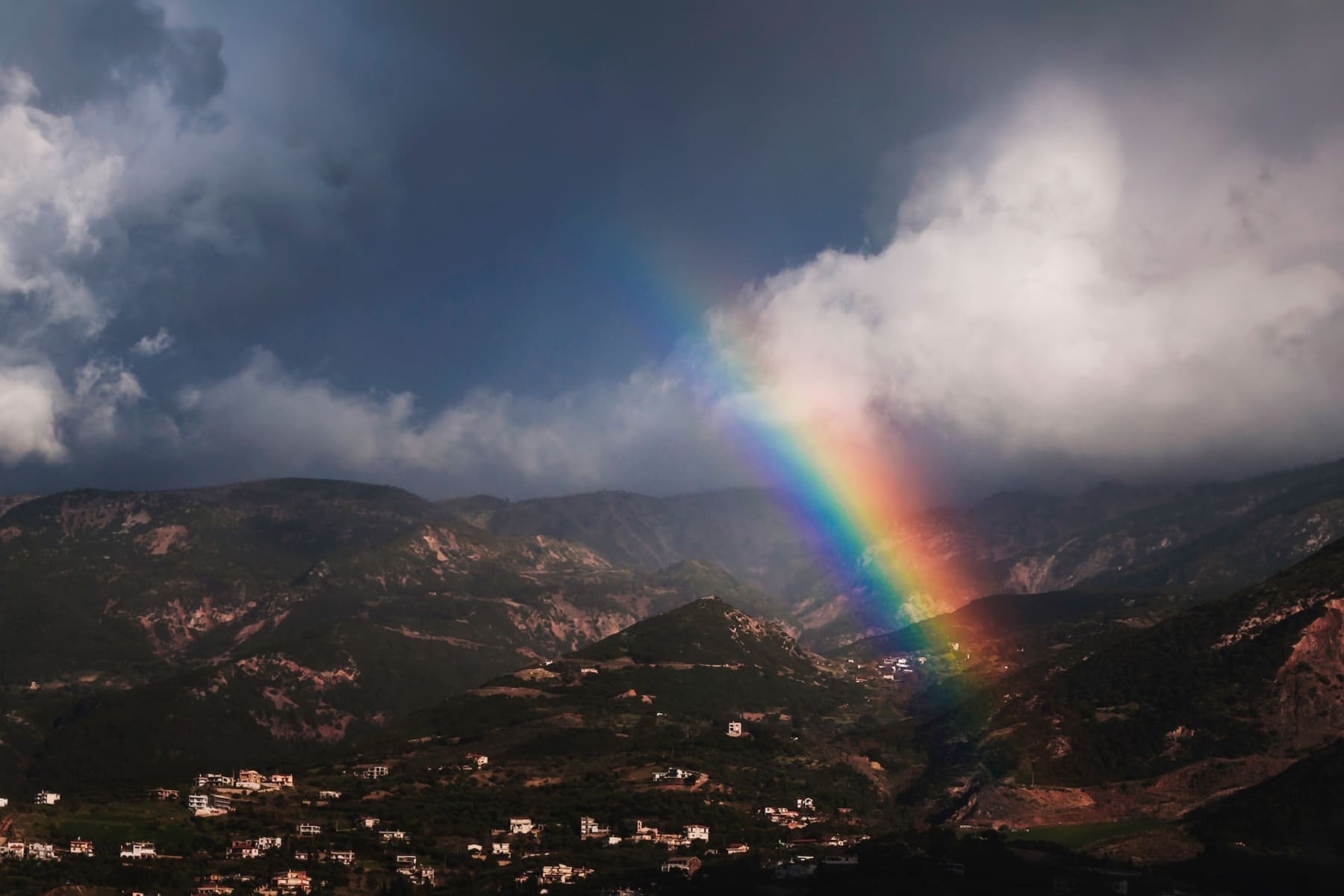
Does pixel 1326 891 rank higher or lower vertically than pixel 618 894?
lower

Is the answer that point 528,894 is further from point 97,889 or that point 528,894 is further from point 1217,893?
point 1217,893

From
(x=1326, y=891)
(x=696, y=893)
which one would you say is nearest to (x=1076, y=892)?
(x=1326, y=891)

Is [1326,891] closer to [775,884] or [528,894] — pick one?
[775,884]

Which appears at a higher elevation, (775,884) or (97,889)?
(97,889)

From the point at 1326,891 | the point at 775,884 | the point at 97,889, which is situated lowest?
the point at 1326,891

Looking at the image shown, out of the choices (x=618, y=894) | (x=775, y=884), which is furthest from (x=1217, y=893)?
(x=618, y=894)

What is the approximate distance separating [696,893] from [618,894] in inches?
440

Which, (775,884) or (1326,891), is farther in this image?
(775,884)

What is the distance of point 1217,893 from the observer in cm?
18888

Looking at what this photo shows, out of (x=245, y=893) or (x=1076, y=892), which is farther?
(x=245, y=893)

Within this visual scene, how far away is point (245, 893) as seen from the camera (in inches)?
7830

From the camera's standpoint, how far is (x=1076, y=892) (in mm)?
186125

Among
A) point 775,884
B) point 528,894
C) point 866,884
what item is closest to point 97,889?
point 528,894

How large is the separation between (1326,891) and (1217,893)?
13367 millimetres
